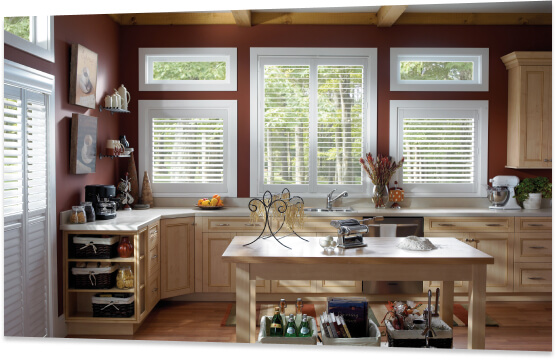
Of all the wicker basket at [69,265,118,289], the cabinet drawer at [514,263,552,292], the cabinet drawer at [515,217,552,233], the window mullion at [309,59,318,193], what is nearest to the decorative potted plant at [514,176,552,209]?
the cabinet drawer at [515,217,552,233]

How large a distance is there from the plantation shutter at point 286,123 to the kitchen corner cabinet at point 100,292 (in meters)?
1.78

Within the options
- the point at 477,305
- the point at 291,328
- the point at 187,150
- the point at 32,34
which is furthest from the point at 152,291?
the point at 477,305

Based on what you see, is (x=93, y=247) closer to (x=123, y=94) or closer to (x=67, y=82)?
(x=67, y=82)

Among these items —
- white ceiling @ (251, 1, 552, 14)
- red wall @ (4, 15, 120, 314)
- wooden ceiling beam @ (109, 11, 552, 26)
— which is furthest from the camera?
wooden ceiling beam @ (109, 11, 552, 26)

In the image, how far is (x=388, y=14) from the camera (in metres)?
5.15

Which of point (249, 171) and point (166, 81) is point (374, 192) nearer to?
point (249, 171)

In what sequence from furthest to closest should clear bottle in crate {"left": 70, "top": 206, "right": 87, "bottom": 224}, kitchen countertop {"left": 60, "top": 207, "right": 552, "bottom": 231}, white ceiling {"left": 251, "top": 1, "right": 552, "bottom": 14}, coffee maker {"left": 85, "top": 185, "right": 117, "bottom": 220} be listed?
white ceiling {"left": 251, "top": 1, "right": 552, "bottom": 14} < kitchen countertop {"left": 60, "top": 207, "right": 552, "bottom": 231} < coffee maker {"left": 85, "top": 185, "right": 117, "bottom": 220} < clear bottle in crate {"left": 70, "top": 206, "right": 87, "bottom": 224}

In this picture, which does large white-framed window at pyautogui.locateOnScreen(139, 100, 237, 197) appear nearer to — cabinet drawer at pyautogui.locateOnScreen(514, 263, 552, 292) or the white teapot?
the white teapot

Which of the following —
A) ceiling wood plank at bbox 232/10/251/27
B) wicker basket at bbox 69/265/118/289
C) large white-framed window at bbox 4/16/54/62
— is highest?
ceiling wood plank at bbox 232/10/251/27

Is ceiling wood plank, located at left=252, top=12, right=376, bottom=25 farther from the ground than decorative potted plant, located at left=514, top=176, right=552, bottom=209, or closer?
farther from the ground

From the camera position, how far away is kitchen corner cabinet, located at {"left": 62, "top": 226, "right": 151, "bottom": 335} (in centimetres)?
416

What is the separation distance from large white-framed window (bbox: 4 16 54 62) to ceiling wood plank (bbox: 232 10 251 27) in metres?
1.77

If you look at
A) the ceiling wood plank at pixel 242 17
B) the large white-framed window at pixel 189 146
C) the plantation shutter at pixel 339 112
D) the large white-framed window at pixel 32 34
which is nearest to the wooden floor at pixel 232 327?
the large white-framed window at pixel 189 146

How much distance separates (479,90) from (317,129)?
5.82ft
